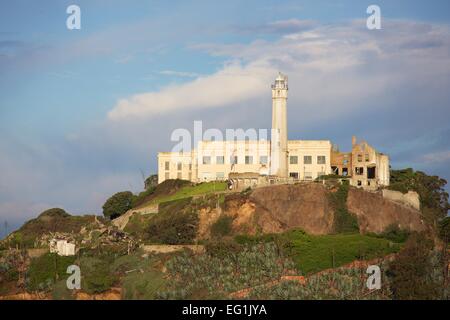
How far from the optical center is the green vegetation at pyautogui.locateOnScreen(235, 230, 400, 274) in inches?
3511

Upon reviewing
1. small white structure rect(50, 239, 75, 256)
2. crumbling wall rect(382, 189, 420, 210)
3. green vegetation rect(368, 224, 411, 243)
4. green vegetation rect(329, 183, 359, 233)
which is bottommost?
small white structure rect(50, 239, 75, 256)

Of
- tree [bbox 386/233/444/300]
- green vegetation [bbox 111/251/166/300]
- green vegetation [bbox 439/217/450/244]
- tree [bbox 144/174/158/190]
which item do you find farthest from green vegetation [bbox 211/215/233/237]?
tree [bbox 144/174/158/190]

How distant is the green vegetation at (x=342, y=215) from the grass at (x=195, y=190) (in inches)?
392

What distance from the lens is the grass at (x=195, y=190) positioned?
103 meters

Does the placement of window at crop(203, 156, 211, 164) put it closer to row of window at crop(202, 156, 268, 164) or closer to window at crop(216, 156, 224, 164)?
row of window at crop(202, 156, 268, 164)

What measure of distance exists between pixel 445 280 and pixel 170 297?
63.5 feet

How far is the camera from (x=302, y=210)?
96.5 meters

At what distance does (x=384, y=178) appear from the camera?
104188 mm

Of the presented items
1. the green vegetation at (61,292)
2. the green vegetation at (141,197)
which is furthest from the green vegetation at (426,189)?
the green vegetation at (61,292)

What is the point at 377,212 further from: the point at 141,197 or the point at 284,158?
the point at 141,197

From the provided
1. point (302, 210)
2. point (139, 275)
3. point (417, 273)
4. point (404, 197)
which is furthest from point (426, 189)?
point (139, 275)
